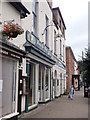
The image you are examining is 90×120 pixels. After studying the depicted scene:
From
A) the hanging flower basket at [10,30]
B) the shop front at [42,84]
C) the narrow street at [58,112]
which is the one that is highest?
the hanging flower basket at [10,30]

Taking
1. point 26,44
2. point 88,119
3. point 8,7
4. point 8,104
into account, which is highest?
point 8,7

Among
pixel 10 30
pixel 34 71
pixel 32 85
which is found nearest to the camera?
pixel 10 30

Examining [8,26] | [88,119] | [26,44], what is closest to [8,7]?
[8,26]

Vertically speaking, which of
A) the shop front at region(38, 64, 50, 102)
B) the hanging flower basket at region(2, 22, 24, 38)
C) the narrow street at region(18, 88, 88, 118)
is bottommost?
the narrow street at region(18, 88, 88, 118)

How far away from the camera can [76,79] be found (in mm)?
41562

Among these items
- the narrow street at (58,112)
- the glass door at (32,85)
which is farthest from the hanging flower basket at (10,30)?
the glass door at (32,85)

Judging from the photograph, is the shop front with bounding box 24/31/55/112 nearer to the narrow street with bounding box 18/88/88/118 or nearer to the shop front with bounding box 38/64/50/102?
the shop front with bounding box 38/64/50/102

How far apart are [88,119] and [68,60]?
2947 centimetres

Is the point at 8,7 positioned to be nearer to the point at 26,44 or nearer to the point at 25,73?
the point at 26,44

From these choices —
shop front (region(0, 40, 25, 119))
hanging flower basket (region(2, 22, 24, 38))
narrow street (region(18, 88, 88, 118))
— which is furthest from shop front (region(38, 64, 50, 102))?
hanging flower basket (region(2, 22, 24, 38))

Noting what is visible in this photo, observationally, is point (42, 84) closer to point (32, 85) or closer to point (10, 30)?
point (32, 85)

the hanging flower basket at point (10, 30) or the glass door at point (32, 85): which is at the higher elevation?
the hanging flower basket at point (10, 30)

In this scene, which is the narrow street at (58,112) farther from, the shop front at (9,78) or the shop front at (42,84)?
the shop front at (9,78)

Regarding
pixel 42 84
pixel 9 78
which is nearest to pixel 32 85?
pixel 42 84
